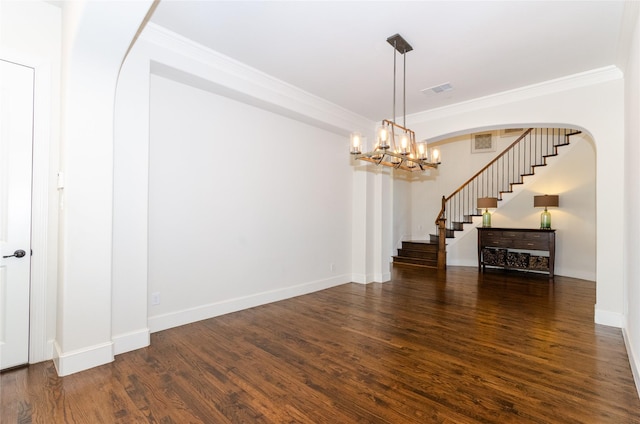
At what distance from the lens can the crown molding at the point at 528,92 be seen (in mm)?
3804

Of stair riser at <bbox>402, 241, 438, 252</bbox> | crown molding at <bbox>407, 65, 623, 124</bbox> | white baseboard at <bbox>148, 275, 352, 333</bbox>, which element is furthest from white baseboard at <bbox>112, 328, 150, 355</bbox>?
stair riser at <bbox>402, 241, 438, 252</bbox>

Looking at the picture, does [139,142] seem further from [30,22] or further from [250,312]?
[250,312]

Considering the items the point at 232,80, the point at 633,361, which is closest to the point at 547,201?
the point at 633,361

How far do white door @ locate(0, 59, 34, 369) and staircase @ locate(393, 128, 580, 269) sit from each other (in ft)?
24.6

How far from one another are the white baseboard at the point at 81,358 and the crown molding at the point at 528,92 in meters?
5.24

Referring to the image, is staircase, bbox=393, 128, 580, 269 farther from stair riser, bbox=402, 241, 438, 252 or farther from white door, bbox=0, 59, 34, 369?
white door, bbox=0, 59, 34, 369

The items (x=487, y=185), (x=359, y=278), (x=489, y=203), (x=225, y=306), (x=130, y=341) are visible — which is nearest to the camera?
(x=130, y=341)

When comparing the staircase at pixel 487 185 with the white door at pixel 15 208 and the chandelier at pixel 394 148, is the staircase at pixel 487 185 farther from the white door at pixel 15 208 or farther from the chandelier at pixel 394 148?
the white door at pixel 15 208

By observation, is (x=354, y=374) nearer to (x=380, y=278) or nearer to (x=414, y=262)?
(x=380, y=278)

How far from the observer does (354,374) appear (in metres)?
2.58

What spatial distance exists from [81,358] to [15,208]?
1368mm

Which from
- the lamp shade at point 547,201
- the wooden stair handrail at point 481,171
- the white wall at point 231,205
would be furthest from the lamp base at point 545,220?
the white wall at point 231,205

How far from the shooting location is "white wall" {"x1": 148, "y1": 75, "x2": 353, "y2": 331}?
3.54 metres

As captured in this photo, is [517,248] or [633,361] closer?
[633,361]
